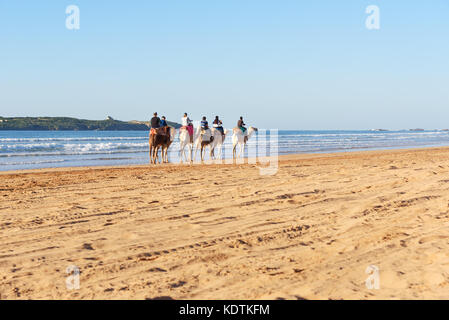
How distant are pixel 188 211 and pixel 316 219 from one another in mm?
2077

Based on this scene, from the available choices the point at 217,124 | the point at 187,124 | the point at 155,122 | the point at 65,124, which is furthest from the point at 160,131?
the point at 65,124

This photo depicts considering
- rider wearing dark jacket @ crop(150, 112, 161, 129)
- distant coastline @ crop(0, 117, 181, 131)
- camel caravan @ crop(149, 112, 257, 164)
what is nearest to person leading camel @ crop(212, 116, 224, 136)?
camel caravan @ crop(149, 112, 257, 164)

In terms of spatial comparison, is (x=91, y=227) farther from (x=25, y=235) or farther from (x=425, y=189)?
(x=425, y=189)

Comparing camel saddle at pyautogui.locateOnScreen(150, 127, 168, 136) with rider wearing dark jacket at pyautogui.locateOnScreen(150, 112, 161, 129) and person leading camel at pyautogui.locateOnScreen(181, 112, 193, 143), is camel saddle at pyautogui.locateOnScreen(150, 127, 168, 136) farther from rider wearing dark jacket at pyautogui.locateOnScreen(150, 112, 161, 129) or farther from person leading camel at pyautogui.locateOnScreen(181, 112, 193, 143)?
person leading camel at pyautogui.locateOnScreen(181, 112, 193, 143)

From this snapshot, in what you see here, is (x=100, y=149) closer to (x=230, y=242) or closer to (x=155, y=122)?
(x=155, y=122)

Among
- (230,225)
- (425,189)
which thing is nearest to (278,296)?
(230,225)

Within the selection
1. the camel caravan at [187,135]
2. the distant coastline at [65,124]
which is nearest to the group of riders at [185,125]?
the camel caravan at [187,135]

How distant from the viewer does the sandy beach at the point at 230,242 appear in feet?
14.1

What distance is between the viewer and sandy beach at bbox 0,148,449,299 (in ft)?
14.1

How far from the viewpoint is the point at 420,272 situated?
459 cm

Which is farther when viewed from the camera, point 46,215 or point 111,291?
point 46,215

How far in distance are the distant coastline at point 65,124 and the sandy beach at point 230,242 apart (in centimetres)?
10760

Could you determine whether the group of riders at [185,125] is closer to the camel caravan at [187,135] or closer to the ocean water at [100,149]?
the camel caravan at [187,135]

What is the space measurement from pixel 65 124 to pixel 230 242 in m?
127
